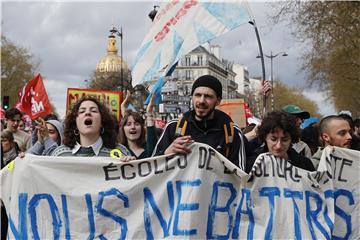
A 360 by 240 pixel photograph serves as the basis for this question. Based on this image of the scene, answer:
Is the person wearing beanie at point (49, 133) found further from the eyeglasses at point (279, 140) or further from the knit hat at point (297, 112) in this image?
the eyeglasses at point (279, 140)

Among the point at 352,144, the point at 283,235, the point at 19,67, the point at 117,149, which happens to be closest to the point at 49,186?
the point at 117,149

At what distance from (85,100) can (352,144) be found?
229cm

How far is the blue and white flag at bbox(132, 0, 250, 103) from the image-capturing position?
4.61m

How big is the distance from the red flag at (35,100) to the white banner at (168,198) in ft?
14.2

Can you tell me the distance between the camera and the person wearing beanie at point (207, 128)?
375 cm

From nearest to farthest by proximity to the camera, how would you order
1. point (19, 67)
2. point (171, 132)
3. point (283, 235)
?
point (283, 235) → point (171, 132) → point (19, 67)

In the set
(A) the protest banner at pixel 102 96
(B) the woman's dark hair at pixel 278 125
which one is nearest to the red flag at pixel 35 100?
(A) the protest banner at pixel 102 96

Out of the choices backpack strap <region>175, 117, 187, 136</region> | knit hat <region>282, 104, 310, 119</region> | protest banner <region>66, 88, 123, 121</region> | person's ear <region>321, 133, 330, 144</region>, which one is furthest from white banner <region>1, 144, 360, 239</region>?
protest banner <region>66, 88, 123, 121</region>

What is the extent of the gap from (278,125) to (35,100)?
531 cm

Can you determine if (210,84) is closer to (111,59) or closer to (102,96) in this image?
(102,96)

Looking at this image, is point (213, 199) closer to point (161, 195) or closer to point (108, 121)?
point (161, 195)

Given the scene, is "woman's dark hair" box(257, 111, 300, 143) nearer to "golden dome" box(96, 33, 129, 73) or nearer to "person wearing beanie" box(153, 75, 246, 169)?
"person wearing beanie" box(153, 75, 246, 169)

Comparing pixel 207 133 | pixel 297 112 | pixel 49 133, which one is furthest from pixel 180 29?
pixel 49 133

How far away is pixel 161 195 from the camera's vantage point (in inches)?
144
